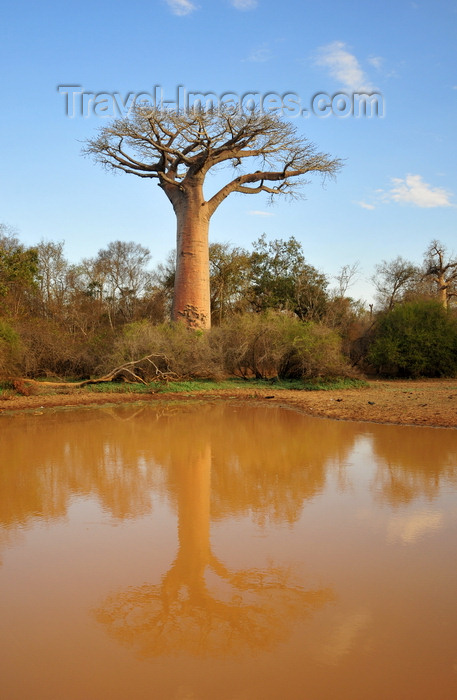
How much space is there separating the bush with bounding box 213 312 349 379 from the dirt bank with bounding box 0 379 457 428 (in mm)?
948

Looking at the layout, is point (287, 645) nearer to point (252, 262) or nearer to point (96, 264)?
point (252, 262)

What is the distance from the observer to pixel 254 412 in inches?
447

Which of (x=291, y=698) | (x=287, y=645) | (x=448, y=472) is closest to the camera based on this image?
(x=291, y=698)

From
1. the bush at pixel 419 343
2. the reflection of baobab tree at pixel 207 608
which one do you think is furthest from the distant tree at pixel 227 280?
the reflection of baobab tree at pixel 207 608

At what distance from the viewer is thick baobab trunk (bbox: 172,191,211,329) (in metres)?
17.2

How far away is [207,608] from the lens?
3299 mm

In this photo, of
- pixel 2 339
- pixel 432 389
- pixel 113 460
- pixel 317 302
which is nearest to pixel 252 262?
pixel 317 302

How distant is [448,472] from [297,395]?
292 inches

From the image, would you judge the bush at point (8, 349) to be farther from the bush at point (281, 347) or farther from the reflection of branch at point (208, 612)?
the reflection of branch at point (208, 612)

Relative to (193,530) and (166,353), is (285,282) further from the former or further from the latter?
(193,530)

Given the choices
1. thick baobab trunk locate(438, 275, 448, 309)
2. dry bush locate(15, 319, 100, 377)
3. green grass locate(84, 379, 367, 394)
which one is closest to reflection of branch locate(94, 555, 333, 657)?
green grass locate(84, 379, 367, 394)

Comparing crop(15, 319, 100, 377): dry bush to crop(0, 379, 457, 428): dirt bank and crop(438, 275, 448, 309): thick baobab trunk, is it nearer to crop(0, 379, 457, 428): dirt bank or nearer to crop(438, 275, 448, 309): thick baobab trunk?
crop(0, 379, 457, 428): dirt bank

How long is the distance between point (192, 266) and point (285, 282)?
7827mm

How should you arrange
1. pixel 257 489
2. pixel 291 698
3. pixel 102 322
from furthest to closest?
pixel 102 322, pixel 257 489, pixel 291 698
